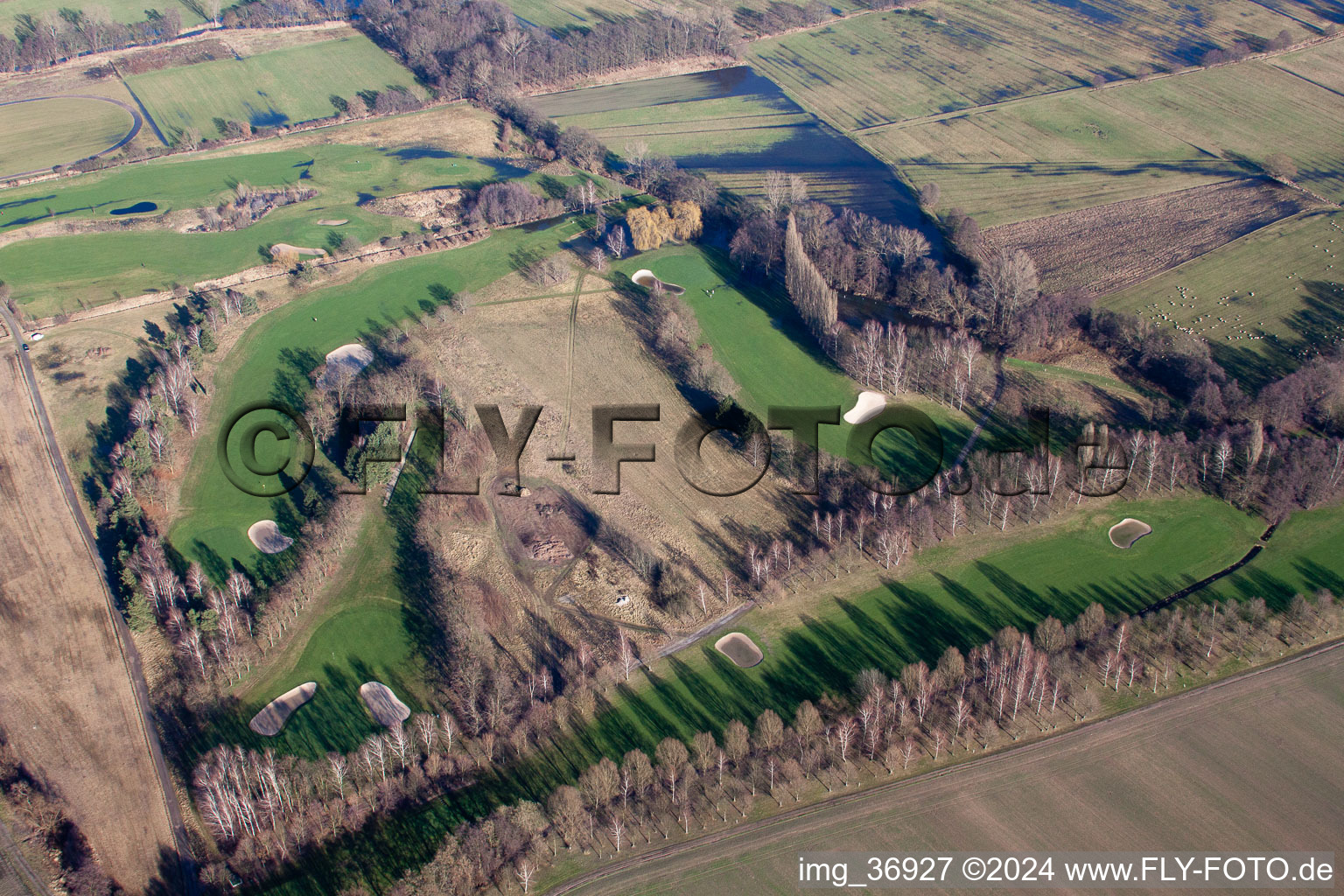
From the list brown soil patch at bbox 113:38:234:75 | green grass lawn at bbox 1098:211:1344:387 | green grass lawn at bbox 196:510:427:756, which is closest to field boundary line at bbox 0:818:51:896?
green grass lawn at bbox 196:510:427:756

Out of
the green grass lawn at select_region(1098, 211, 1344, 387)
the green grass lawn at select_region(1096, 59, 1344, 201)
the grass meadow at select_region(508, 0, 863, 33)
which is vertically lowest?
the green grass lawn at select_region(1098, 211, 1344, 387)

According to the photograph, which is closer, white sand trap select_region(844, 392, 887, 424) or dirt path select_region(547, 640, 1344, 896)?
dirt path select_region(547, 640, 1344, 896)

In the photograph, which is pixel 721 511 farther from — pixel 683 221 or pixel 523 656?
pixel 683 221

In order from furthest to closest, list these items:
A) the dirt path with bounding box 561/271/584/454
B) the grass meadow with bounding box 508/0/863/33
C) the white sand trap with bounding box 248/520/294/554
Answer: the grass meadow with bounding box 508/0/863/33
the dirt path with bounding box 561/271/584/454
the white sand trap with bounding box 248/520/294/554

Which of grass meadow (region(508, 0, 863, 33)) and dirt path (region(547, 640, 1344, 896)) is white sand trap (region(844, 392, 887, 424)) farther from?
grass meadow (region(508, 0, 863, 33))

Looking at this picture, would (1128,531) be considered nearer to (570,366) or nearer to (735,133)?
(570,366)

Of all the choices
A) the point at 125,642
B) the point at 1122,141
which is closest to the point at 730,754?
the point at 125,642

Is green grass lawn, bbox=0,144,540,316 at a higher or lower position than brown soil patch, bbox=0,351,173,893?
higher
